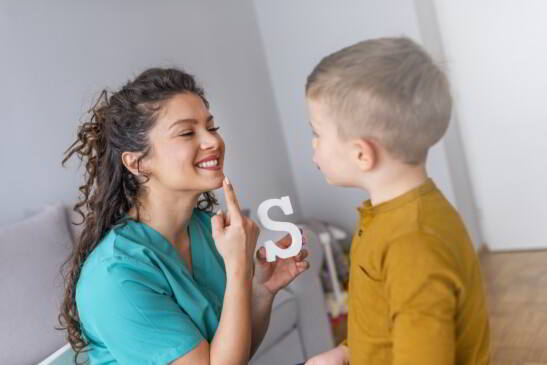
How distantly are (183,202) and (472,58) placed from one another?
217 centimetres

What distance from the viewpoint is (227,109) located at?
3.09 m

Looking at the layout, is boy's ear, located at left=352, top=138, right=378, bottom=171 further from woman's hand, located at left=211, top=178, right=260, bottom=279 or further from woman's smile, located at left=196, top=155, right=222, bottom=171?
woman's smile, located at left=196, top=155, right=222, bottom=171

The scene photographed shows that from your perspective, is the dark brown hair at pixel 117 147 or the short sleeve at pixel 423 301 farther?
the dark brown hair at pixel 117 147

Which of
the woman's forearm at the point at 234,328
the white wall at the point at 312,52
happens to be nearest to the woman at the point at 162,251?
the woman's forearm at the point at 234,328

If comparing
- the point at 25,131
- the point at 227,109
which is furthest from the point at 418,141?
the point at 227,109

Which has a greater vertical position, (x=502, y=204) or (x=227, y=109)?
(x=227, y=109)

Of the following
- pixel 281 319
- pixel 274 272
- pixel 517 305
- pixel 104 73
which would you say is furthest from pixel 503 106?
pixel 274 272

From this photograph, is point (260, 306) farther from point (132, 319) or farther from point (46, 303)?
point (46, 303)

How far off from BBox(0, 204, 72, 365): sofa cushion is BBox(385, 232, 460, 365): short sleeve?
1254mm

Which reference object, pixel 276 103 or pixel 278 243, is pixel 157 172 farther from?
pixel 276 103

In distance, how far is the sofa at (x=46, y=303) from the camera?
1.71 metres

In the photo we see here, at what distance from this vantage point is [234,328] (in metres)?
1.19

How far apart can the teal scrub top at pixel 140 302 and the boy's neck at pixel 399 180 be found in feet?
1.68

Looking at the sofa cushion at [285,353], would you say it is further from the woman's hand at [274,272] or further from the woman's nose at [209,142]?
the woman's nose at [209,142]
